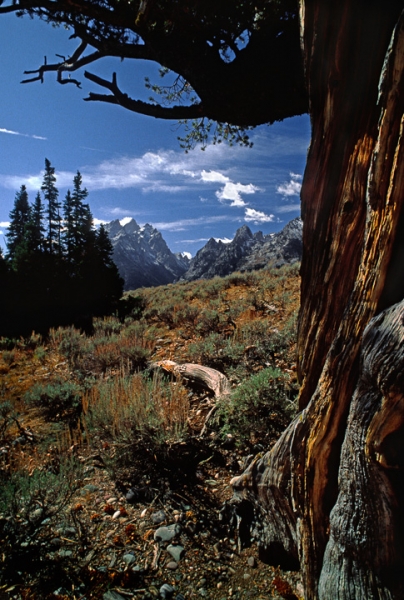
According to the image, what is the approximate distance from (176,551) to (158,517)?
38 cm

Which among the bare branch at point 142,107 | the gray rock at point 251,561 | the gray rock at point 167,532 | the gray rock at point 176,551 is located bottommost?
the gray rock at point 251,561

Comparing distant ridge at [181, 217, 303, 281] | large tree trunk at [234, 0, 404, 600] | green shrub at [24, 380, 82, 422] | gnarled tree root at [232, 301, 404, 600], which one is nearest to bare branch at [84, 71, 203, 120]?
large tree trunk at [234, 0, 404, 600]

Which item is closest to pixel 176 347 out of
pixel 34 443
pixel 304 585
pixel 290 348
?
pixel 290 348

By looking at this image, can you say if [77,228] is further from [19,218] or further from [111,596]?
[111,596]

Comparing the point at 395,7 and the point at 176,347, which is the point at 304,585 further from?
the point at 176,347

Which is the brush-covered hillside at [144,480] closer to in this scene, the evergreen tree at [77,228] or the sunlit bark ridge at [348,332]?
the sunlit bark ridge at [348,332]

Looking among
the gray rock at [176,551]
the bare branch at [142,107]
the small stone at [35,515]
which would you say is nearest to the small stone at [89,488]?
the small stone at [35,515]

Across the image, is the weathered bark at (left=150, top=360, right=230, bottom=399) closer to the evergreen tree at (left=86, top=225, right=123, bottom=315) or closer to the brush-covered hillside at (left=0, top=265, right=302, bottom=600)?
the brush-covered hillside at (left=0, top=265, right=302, bottom=600)

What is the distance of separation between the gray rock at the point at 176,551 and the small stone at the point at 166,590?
20 cm

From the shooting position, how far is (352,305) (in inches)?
65.7

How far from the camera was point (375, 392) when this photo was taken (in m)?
1.44

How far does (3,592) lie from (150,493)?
53.3 inches

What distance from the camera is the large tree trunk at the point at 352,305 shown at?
4.69ft

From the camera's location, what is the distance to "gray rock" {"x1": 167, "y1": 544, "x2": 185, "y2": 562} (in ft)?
7.82
